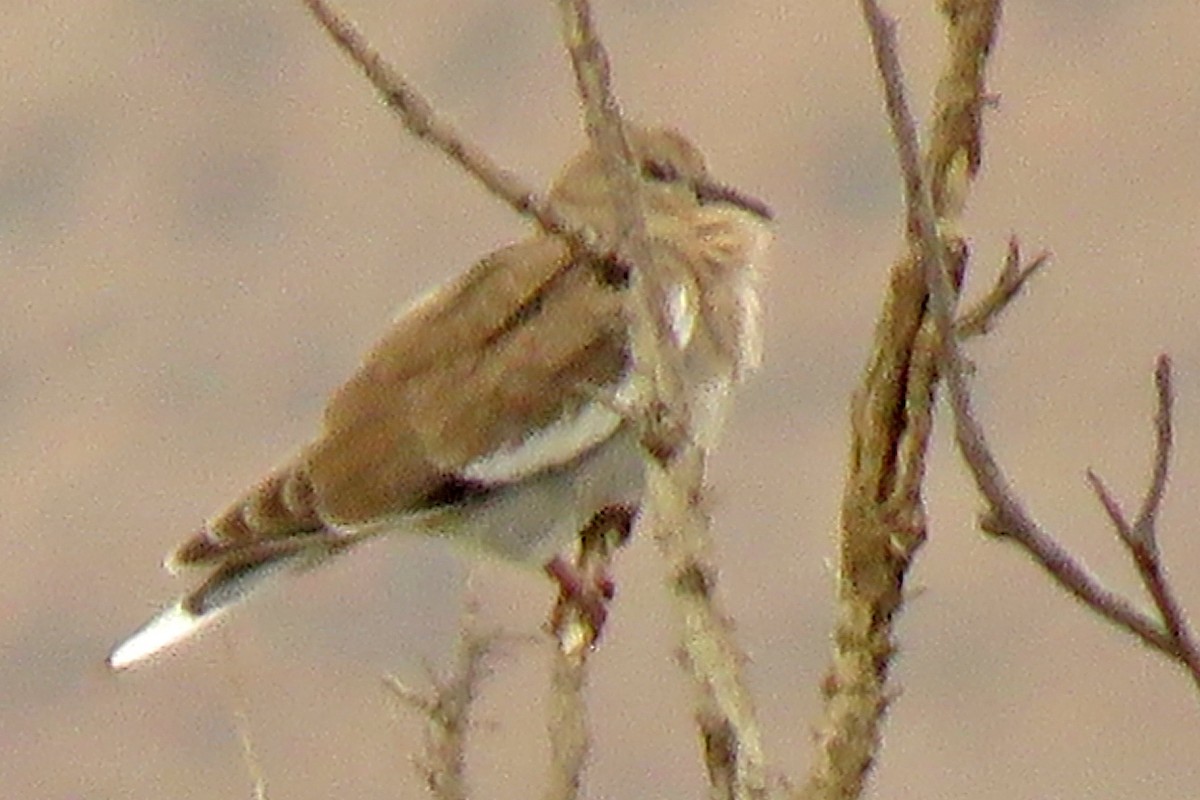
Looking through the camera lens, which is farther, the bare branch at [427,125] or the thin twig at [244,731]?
the thin twig at [244,731]

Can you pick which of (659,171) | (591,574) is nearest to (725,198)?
(659,171)

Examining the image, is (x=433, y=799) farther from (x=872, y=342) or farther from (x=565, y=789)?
(x=872, y=342)

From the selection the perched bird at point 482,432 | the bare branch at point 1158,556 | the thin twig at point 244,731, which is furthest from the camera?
the perched bird at point 482,432

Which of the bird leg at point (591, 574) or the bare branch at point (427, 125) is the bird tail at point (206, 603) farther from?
the bare branch at point (427, 125)

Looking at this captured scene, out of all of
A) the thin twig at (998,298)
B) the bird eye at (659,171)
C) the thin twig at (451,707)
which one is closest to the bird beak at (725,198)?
the bird eye at (659,171)

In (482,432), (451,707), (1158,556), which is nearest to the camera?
(1158,556)

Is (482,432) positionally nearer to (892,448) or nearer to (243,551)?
(243,551)

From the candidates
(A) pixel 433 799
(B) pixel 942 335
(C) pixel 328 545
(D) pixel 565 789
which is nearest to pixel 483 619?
(A) pixel 433 799

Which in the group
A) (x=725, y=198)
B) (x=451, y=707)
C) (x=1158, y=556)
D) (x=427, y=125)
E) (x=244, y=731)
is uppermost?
(x=427, y=125)
